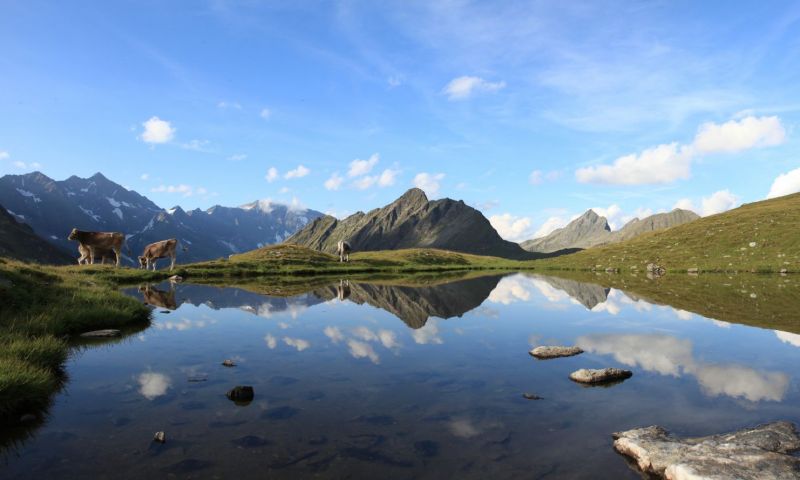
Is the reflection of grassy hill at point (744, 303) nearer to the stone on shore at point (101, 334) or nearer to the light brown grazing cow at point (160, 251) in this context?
the stone on shore at point (101, 334)

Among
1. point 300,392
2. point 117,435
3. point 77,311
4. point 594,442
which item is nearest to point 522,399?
point 594,442

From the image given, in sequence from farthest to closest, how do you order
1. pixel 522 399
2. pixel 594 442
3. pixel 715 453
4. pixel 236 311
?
pixel 236 311 → pixel 522 399 → pixel 594 442 → pixel 715 453

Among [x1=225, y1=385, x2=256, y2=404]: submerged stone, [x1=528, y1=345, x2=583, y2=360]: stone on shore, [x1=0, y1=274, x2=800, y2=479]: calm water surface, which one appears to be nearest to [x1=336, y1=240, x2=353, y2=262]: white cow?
[x1=0, y1=274, x2=800, y2=479]: calm water surface

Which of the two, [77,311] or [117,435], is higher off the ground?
[77,311]

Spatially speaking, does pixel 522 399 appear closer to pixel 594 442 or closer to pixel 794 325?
pixel 594 442

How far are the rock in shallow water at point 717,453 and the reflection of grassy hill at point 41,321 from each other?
54.4ft

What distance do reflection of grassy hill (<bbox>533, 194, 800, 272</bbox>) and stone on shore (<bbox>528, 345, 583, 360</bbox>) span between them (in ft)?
275

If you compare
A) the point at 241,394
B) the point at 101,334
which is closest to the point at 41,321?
the point at 101,334

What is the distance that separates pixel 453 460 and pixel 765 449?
274 inches

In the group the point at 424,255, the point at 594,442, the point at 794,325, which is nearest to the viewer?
the point at 594,442

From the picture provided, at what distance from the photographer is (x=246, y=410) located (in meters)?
13.3

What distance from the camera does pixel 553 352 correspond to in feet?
68.8

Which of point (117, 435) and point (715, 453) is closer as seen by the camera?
point (715, 453)

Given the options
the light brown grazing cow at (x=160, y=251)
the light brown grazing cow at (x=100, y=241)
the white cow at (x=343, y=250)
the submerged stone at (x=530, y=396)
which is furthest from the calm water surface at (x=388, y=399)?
the white cow at (x=343, y=250)
